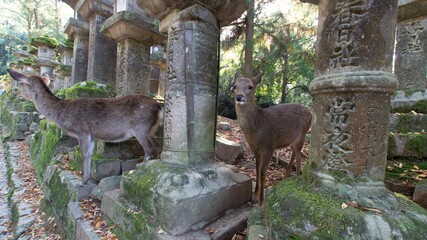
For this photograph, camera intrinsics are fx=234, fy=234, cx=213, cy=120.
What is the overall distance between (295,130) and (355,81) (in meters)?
2.37

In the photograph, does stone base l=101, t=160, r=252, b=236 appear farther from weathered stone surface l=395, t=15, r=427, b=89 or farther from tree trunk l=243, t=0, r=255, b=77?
tree trunk l=243, t=0, r=255, b=77

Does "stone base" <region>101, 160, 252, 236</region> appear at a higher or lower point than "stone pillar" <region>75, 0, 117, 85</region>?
lower

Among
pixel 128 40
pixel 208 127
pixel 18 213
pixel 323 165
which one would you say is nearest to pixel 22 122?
pixel 18 213

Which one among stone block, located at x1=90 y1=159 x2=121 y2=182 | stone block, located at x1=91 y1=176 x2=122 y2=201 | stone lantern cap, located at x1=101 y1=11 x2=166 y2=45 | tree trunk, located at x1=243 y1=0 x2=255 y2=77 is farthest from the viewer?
tree trunk, located at x1=243 y1=0 x2=255 y2=77

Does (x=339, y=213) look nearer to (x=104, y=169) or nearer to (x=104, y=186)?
(x=104, y=186)

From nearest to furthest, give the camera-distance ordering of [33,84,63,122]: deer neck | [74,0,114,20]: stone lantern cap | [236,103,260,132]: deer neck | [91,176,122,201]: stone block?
[236,103,260,132]: deer neck < [91,176,122,201]: stone block < [33,84,63,122]: deer neck < [74,0,114,20]: stone lantern cap

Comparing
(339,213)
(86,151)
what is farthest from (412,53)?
(86,151)

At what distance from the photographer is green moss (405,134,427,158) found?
10.2ft

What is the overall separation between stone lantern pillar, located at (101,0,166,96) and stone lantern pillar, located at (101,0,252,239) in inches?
50.8

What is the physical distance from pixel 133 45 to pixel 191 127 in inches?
102

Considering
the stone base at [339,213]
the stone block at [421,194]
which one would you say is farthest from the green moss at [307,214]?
the stone block at [421,194]

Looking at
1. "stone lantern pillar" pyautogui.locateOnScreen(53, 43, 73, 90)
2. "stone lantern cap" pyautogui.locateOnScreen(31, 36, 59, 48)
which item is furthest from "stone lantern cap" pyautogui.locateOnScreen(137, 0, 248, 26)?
→ "stone lantern cap" pyautogui.locateOnScreen(31, 36, 59, 48)

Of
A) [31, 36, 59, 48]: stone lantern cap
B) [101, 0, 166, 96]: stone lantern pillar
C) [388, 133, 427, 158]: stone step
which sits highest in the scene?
[31, 36, 59, 48]: stone lantern cap

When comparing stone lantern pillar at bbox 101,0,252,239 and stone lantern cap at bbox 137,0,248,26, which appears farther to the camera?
stone lantern cap at bbox 137,0,248,26
